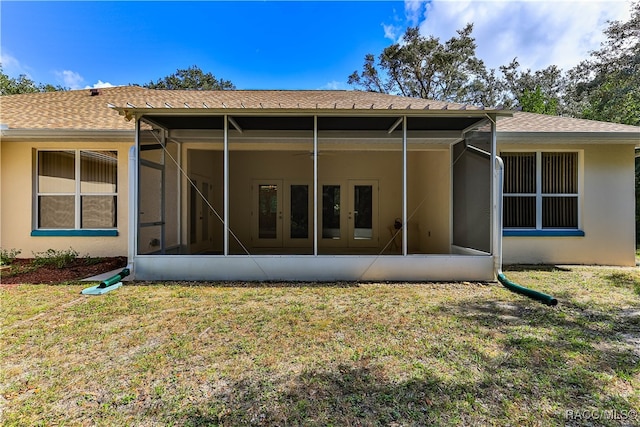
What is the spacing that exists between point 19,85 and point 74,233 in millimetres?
24043

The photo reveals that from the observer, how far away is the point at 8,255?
718 centimetres

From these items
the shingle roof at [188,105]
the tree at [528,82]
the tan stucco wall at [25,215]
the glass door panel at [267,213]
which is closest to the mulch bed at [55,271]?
the tan stucco wall at [25,215]

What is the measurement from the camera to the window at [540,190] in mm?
7512

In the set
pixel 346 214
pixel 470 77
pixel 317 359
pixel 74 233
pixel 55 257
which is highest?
pixel 470 77

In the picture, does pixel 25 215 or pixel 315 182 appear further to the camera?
pixel 25 215

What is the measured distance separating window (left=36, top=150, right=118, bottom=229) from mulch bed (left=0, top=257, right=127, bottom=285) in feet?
2.88

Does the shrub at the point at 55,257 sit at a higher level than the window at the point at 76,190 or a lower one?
lower

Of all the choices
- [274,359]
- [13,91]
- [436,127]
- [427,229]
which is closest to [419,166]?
[427,229]

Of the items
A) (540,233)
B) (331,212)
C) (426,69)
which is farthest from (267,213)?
(426,69)

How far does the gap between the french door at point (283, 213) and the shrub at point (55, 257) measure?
4.86m

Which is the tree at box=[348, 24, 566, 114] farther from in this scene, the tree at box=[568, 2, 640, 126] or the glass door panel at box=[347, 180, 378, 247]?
the glass door panel at box=[347, 180, 378, 247]

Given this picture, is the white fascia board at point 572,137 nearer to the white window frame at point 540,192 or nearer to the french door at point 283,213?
the white window frame at point 540,192

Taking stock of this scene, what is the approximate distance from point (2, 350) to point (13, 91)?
26958mm

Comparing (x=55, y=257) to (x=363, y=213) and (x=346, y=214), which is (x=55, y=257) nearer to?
(x=346, y=214)
